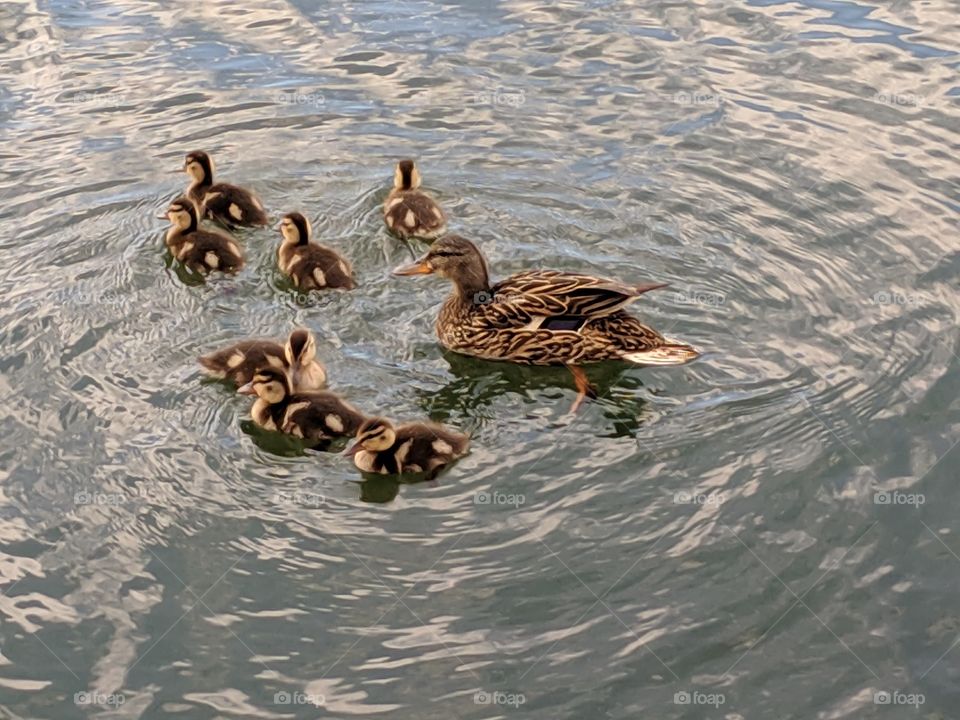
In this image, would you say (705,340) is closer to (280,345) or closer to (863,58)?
(280,345)

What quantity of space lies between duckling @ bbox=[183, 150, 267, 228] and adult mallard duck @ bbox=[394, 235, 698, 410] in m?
1.35

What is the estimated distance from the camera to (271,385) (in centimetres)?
588

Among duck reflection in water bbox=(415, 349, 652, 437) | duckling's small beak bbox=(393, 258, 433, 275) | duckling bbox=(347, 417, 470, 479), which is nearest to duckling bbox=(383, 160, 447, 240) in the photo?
duckling's small beak bbox=(393, 258, 433, 275)

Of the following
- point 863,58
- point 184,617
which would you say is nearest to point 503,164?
point 863,58

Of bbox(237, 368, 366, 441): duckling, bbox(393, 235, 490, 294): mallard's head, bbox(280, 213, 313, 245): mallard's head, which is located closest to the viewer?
bbox(237, 368, 366, 441): duckling

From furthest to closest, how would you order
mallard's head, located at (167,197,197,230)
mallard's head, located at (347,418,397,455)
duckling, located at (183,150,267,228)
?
duckling, located at (183,150,267,228)
mallard's head, located at (167,197,197,230)
mallard's head, located at (347,418,397,455)

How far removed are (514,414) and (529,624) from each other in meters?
1.43

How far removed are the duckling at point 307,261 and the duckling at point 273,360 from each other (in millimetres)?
662

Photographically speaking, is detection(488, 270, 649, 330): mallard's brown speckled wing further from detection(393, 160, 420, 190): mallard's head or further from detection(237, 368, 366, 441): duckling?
detection(393, 160, 420, 190): mallard's head

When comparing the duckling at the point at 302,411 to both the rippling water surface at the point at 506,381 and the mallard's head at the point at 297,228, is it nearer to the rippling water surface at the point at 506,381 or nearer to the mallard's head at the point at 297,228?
the rippling water surface at the point at 506,381

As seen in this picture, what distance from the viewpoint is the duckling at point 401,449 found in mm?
5613

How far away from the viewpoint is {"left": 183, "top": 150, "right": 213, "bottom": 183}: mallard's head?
7772 millimetres

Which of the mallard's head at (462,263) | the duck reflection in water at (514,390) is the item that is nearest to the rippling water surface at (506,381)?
the duck reflection in water at (514,390)

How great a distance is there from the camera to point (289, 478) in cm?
568
